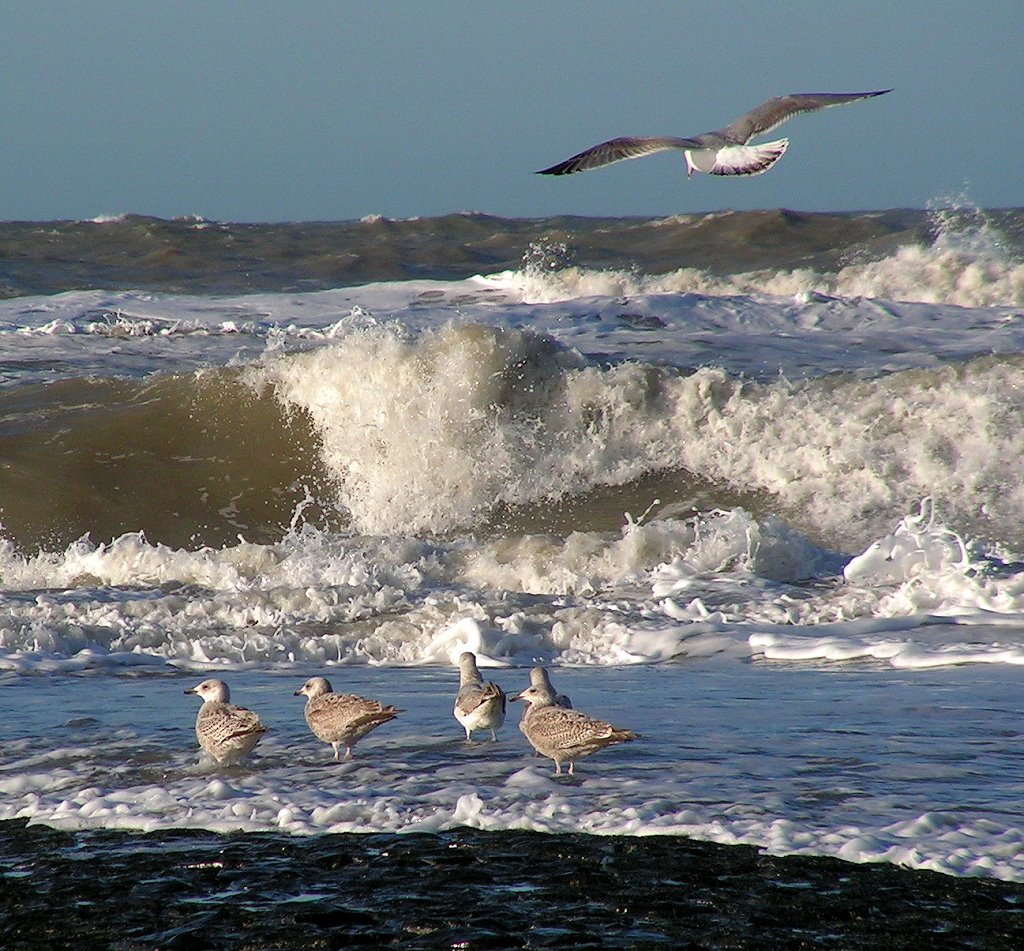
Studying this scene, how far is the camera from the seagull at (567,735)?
232 inches

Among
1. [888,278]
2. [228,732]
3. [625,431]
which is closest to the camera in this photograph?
[228,732]

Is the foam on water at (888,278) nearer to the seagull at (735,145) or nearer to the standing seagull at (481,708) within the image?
the seagull at (735,145)

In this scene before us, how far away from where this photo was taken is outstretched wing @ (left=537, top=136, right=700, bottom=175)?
9766 mm

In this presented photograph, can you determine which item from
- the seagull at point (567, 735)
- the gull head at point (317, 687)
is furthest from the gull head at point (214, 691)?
A: the seagull at point (567, 735)

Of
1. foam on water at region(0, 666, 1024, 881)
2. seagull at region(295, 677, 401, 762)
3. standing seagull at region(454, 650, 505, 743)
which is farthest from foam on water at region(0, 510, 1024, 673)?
seagull at region(295, 677, 401, 762)

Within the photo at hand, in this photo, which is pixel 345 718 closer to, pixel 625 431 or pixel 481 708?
pixel 481 708

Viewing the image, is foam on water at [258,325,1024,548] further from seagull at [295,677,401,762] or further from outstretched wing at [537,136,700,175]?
seagull at [295,677,401,762]

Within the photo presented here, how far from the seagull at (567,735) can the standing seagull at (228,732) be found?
1111mm

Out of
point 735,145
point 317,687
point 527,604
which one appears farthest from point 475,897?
point 735,145

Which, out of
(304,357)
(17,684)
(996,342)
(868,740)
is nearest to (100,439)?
(304,357)

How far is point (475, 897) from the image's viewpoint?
178 inches

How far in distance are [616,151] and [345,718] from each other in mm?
5080

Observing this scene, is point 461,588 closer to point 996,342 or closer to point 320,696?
point 320,696

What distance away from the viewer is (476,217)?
137ft
